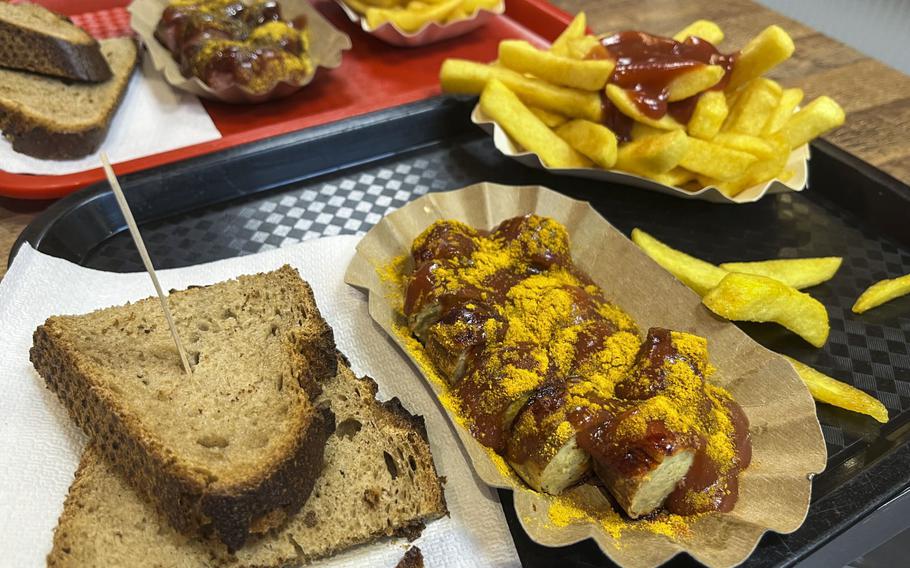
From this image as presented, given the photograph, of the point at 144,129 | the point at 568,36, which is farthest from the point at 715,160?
the point at 144,129

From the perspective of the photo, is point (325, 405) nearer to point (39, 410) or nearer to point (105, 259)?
point (39, 410)

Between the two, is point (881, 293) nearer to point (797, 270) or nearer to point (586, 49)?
point (797, 270)

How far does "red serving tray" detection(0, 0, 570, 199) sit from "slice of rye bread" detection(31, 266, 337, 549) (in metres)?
1.00

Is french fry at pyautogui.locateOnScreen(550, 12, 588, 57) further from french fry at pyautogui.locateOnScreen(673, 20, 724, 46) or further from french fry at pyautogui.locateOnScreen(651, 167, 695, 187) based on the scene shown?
french fry at pyautogui.locateOnScreen(651, 167, 695, 187)

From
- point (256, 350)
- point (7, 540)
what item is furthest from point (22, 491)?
point (256, 350)

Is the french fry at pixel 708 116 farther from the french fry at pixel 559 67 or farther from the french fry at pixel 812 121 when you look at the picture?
the french fry at pixel 559 67

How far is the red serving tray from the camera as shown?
3033 millimetres

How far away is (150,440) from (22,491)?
0.40 metres

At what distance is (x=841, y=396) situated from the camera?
2143 mm

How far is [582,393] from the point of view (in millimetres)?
1823

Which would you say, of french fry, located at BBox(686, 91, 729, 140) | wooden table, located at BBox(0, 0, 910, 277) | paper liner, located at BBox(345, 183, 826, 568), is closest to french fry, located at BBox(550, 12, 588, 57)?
french fry, located at BBox(686, 91, 729, 140)

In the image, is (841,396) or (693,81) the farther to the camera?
(693,81)

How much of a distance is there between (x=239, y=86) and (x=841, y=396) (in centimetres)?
274

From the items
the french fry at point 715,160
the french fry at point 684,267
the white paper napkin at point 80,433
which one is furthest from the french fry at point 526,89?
the white paper napkin at point 80,433
